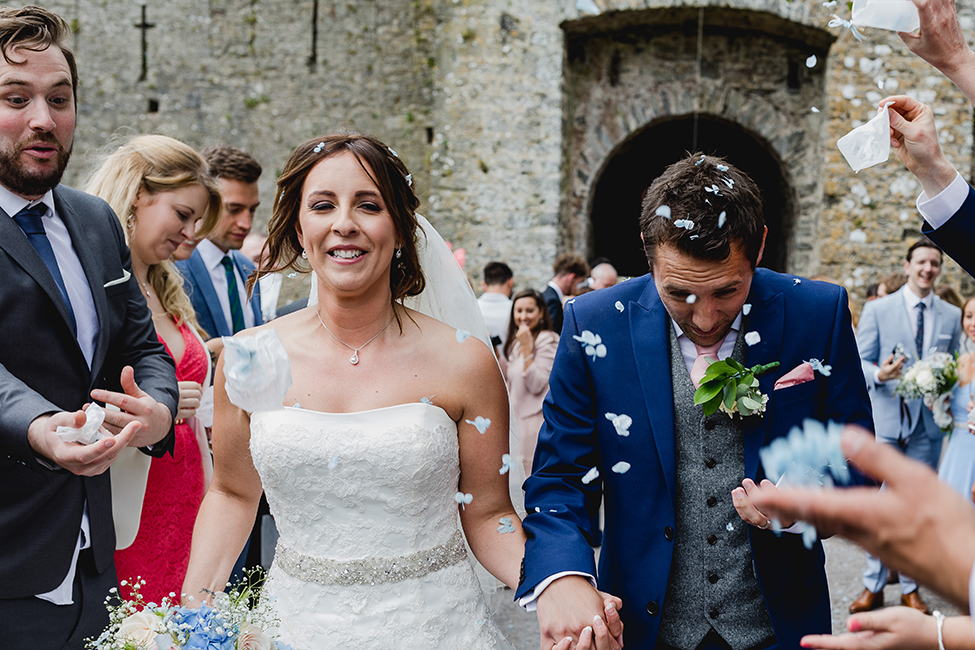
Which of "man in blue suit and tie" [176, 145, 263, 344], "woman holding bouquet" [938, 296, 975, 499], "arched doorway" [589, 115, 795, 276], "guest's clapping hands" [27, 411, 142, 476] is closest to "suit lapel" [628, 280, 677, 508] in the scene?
"guest's clapping hands" [27, 411, 142, 476]

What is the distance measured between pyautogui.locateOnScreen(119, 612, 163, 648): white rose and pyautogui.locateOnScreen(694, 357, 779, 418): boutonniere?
1358mm

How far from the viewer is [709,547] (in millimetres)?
2098

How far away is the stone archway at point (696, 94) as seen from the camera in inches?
401

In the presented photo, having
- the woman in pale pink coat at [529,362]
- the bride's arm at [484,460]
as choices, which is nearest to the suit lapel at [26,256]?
the bride's arm at [484,460]

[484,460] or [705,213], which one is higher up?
[705,213]

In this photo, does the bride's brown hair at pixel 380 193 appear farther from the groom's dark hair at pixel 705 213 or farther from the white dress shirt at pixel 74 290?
the groom's dark hair at pixel 705 213

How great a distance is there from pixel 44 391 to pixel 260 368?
66 cm

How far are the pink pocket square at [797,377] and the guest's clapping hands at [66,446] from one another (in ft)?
5.48

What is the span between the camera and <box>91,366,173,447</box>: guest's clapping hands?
2.20 metres

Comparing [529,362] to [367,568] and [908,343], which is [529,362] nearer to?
[908,343]

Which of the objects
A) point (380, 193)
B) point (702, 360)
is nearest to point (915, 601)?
point (702, 360)

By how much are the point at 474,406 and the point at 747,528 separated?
2.61ft

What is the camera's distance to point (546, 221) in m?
10.0

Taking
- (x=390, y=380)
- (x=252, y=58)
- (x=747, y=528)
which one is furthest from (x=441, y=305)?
(x=252, y=58)
